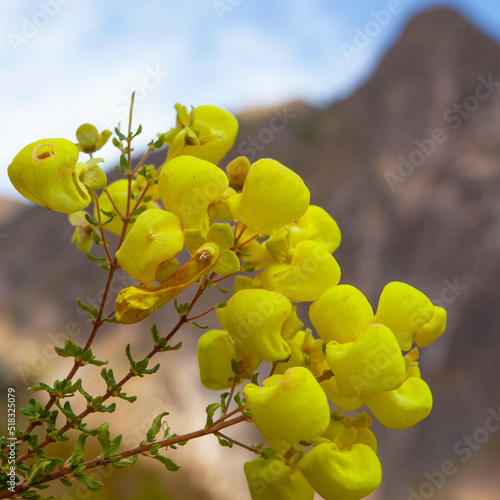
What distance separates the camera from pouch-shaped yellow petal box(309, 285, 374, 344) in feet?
1.32

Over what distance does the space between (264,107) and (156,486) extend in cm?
524

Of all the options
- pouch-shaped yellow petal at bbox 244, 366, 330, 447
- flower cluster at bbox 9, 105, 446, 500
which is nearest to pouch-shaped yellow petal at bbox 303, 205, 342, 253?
flower cluster at bbox 9, 105, 446, 500

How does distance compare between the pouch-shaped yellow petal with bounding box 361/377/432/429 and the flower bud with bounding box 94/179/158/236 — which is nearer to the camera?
the pouch-shaped yellow petal with bounding box 361/377/432/429

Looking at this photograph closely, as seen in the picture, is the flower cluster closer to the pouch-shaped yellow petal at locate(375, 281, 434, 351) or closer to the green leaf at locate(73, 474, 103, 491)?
the pouch-shaped yellow petal at locate(375, 281, 434, 351)

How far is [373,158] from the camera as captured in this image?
416 centimetres

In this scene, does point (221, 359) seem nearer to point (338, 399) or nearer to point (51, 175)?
point (338, 399)

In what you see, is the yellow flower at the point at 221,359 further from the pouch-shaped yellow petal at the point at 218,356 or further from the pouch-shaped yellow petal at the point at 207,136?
the pouch-shaped yellow petal at the point at 207,136

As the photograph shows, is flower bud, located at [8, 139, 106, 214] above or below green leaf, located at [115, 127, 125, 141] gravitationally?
below

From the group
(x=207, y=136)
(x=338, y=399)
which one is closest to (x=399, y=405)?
(x=338, y=399)

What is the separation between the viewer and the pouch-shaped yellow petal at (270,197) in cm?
40

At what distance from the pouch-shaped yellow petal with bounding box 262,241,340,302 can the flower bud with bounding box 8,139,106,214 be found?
6.2 inches

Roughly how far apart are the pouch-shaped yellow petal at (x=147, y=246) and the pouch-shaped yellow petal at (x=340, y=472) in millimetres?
181

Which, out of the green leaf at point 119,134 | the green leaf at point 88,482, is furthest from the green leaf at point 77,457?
the green leaf at point 119,134

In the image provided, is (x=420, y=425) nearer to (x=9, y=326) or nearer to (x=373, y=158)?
(x=373, y=158)
